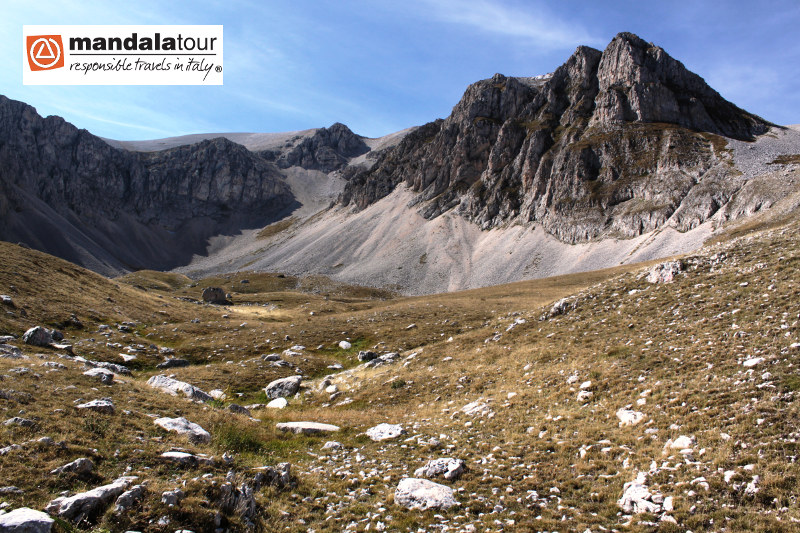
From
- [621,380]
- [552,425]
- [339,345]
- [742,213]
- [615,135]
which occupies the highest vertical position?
[615,135]

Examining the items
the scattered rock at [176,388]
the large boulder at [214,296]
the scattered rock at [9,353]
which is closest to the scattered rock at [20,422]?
the scattered rock at [176,388]

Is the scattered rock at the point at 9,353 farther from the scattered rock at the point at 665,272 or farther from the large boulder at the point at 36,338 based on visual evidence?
the scattered rock at the point at 665,272

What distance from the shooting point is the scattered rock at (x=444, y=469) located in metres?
11.7

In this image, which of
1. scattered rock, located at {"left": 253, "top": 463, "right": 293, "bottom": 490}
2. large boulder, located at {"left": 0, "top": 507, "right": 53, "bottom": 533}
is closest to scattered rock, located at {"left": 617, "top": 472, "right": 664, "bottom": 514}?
scattered rock, located at {"left": 253, "top": 463, "right": 293, "bottom": 490}

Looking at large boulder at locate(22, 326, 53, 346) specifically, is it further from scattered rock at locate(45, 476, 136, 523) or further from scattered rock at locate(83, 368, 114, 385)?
scattered rock at locate(45, 476, 136, 523)

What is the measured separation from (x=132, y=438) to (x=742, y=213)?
484ft

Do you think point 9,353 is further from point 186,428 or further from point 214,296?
point 214,296

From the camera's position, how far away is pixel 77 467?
8.48 meters

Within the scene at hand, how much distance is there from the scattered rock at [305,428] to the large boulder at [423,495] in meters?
6.49

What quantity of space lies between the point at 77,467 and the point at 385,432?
34.4 feet

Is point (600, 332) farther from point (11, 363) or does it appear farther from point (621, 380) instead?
point (11, 363)

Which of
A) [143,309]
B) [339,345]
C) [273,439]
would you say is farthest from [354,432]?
[143,309]

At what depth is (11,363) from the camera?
52.3 feet

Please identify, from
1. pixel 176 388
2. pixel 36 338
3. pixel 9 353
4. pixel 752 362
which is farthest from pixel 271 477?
pixel 36 338
